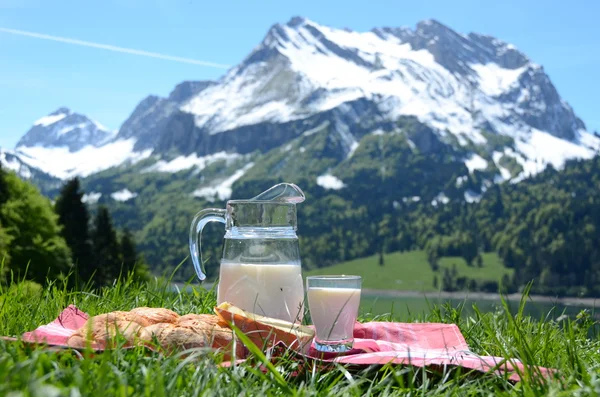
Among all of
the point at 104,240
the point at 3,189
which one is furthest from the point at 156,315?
the point at 104,240

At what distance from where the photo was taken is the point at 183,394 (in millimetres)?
2508

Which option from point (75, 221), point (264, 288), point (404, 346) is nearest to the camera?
point (404, 346)

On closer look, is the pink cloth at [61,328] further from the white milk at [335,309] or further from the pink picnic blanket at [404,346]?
the white milk at [335,309]

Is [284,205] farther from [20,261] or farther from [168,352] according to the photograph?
[20,261]

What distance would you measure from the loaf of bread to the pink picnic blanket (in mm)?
166

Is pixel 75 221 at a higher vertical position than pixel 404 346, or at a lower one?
lower

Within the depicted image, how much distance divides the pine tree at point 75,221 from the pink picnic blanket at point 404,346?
158 feet

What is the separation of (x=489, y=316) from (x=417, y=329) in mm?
1253

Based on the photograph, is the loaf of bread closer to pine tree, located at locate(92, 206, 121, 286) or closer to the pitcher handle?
the pitcher handle

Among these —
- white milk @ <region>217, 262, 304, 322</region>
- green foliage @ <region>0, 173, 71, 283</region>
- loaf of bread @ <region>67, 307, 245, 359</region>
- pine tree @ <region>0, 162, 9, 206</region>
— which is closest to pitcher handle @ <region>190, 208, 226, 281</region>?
white milk @ <region>217, 262, 304, 322</region>

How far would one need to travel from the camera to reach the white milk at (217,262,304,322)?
4379 mm

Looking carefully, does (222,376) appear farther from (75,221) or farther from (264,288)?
(75,221)

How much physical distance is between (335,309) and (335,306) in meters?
0.02

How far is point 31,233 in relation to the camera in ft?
126
